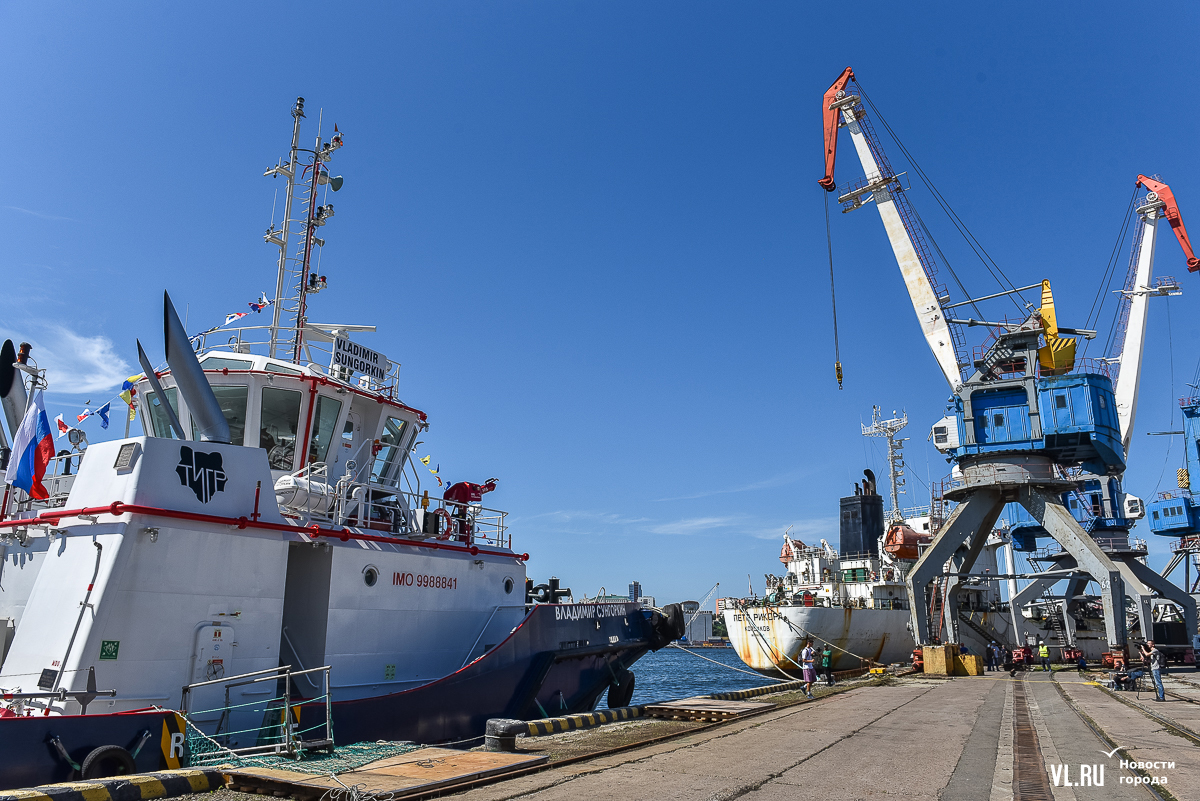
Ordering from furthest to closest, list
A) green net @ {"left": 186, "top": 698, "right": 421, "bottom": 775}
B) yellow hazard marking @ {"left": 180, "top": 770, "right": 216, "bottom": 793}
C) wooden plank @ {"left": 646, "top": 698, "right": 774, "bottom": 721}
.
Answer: wooden plank @ {"left": 646, "top": 698, "right": 774, "bottom": 721} < green net @ {"left": 186, "top": 698, "right": 421, "bottom": 775} < yellow hazard marking @ {"left": 180, "top": 770, "right": 216, "bottom": 793}

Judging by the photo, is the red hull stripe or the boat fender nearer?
the red hull stripe

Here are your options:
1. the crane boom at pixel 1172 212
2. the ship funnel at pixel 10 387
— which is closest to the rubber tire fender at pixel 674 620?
the ship funnel at pixel 10 387

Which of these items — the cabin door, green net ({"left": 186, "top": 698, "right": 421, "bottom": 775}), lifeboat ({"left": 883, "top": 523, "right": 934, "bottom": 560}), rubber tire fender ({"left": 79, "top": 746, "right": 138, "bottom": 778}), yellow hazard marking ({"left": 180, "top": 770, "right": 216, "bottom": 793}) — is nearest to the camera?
yellow hazard marking ({"left": 180, "top": 770, "right": 216, "bottom": 793})

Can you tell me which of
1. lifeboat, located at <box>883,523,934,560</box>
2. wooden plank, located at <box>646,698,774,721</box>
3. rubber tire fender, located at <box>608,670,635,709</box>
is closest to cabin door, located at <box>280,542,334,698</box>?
wooden plank, located at <box>646,698,774,721</box>

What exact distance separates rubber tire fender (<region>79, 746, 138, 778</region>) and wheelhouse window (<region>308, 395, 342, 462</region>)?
17.6 feet

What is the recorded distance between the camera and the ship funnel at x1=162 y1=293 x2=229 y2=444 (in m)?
9.78

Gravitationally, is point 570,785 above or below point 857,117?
below

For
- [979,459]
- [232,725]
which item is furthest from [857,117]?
[232,725]

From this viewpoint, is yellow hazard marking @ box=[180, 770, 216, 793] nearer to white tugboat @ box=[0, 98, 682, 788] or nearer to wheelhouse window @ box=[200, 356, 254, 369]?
white tugboat @ box=[0, 98, 682, 788]

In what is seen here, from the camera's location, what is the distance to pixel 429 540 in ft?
41.9

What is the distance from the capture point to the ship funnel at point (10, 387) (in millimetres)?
12922

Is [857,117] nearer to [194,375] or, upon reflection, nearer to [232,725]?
[194,375]

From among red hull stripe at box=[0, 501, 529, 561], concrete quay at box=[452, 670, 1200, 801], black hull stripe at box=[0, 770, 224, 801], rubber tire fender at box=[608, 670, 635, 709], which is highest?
red hull stripe at box=[0, 501, 529, 561]

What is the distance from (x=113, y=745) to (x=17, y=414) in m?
8.10
